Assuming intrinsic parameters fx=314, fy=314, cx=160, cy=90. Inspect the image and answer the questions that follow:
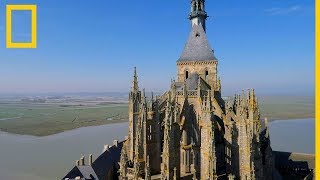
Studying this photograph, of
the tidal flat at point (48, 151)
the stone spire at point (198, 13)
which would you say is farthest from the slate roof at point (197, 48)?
the tidal flat at point (48, 151)

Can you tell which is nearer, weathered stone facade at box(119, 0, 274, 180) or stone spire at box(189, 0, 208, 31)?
weathered stone facade at box(119, 0, 274, 180)

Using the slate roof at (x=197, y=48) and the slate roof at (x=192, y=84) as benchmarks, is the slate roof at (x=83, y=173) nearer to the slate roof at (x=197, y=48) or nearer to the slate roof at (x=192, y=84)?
the slate roof at (x=192, y=84)

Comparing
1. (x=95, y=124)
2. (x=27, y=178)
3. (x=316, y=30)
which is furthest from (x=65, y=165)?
(x=95, y=124)

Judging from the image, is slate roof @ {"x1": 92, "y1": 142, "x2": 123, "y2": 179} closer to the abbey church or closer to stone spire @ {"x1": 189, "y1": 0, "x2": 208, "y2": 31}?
the abbey church

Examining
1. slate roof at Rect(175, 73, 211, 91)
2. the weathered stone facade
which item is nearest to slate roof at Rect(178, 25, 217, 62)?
slate roof at Rect(175, 73, 211, 91)

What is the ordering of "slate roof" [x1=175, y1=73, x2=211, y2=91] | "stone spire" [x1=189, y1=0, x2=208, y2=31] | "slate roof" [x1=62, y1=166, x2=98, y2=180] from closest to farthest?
"slate roof" [x1=62, y1=166, x2=98, y2=180]
"slate roof" [x1=175, y1=73, x2=211, y2=91]
"stone spire" [x1=189, y1=0, x2=208, y2=31]
